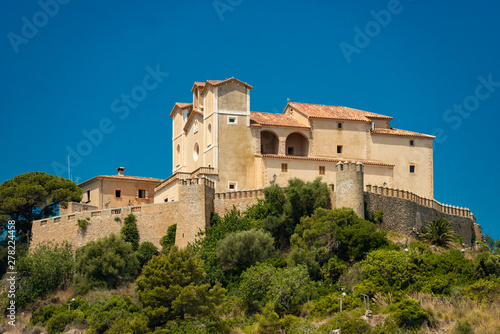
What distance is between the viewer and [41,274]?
55.2 meters

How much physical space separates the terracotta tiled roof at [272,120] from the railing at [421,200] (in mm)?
9646

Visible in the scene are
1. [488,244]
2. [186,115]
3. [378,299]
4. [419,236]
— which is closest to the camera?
[378,299]

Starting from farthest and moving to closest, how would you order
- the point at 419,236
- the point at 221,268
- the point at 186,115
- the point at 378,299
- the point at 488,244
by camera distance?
the point at 186,115 < the point at 488,244 < the point at 419,236 < the point at 221,268 < the point at 378,299

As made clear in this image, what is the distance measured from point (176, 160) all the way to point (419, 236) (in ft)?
69.0

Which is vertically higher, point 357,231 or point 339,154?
point 339,154

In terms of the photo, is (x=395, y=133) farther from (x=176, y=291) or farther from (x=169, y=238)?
(x=176, y=291)

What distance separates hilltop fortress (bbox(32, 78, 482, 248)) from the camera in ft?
187

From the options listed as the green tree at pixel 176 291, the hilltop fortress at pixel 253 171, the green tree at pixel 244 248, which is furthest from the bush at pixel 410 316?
the hilltop fortress at pixel 253 171

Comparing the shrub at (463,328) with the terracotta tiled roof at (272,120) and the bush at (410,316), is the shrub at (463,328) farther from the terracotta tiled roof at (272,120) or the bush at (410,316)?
the terracotta tiled roof at (272,120)

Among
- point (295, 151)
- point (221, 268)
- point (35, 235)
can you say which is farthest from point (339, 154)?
point (35, 235)

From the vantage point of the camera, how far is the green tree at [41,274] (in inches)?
2159

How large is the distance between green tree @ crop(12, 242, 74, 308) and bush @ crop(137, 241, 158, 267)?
404cm

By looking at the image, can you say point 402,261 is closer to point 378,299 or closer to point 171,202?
point 378,299

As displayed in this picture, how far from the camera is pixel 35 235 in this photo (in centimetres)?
5994
